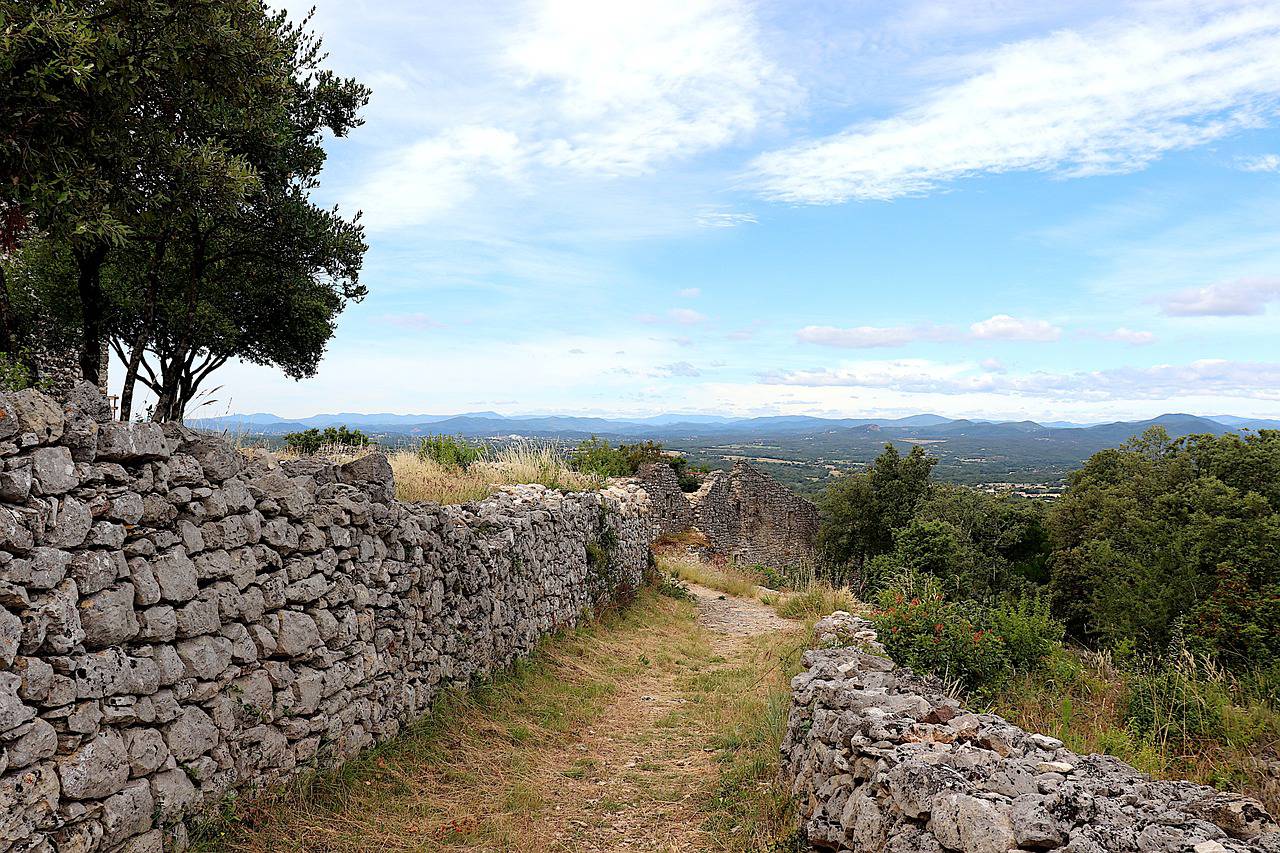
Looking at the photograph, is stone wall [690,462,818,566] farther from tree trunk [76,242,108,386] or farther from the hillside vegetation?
tree trunk [76,242,108,386]

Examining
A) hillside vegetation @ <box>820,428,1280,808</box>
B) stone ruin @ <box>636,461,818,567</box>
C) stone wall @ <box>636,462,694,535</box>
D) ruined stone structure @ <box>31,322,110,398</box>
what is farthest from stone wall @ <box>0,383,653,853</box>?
stone ruin @ <box>636,461,818,567</box>

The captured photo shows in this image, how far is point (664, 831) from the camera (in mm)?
6230

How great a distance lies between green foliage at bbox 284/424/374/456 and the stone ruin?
43.1 feet

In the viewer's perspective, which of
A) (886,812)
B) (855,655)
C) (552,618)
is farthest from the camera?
(552,618)

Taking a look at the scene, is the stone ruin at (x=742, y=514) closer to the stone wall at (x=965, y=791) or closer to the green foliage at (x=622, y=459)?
the green foliage at (x=622, y=459)

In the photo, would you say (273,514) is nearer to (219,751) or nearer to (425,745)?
(219,751)

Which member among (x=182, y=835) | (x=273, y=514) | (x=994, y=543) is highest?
(x=273, y=514)

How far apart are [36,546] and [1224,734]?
8.32 m

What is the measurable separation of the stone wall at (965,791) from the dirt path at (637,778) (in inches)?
45.7

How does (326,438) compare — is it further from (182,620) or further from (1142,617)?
(1142,617)

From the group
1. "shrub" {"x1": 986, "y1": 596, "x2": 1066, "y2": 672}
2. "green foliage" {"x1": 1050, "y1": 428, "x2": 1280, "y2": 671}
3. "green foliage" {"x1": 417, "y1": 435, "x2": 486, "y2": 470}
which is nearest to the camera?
"shrub" {"x1": 986, "y1": 596, "x2": 1066, "y2": 672}

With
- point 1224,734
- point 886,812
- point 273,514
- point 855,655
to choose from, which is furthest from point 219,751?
point 1224,734

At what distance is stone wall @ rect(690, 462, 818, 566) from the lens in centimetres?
3008

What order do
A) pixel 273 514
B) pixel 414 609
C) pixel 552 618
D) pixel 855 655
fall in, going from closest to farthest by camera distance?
1. pixel 273 514
2. pixel 855 655
3. pixel 414 609
4. pixel 552 618
